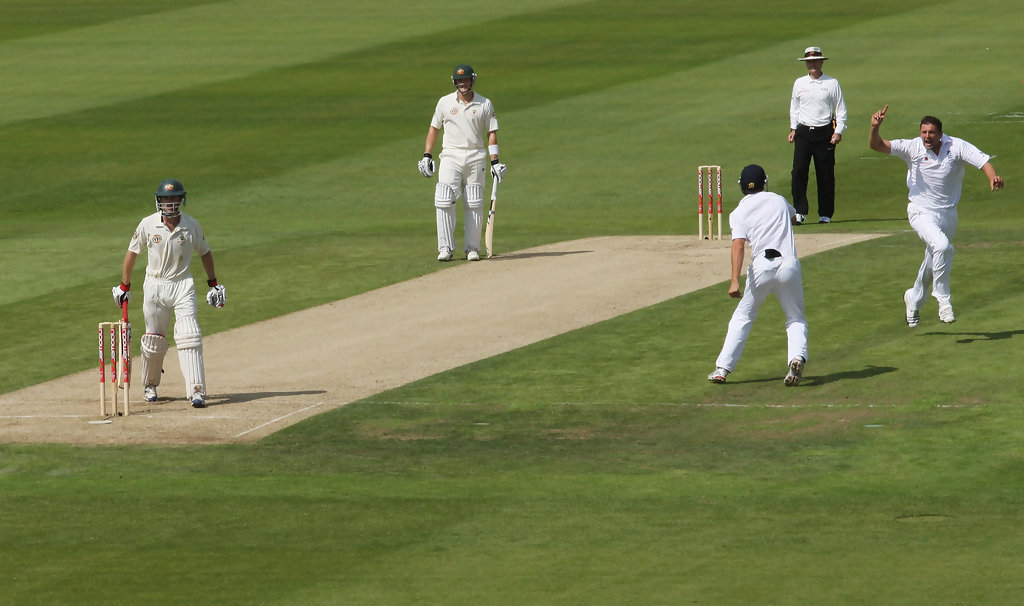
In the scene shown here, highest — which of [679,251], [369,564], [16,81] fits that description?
[16,81]

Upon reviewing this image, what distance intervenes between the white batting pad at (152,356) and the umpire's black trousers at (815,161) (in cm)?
1083

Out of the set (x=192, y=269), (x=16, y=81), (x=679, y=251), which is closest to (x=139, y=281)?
(x=192, y=269)

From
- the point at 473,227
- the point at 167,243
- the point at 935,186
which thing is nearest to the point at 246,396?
the point at 167,243

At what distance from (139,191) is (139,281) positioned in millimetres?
7434

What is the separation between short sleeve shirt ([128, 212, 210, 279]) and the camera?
45.7 feet

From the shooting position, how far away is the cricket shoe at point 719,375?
1402cm

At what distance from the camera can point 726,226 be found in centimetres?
2325

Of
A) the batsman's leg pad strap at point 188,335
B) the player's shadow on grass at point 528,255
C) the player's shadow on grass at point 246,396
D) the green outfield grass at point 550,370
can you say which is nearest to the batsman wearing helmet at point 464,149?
the player's shadow on grass at point 528,255

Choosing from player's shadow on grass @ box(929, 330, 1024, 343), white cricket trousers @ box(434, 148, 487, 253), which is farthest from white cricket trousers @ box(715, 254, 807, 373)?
white cricket trousers @ box(434, 148, 487, 253)

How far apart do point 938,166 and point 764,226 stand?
250 cm

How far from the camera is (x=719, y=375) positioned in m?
14.0

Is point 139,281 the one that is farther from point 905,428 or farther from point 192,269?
point 905,428

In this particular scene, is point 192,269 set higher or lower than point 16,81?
lower

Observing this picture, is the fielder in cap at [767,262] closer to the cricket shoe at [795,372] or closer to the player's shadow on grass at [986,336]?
the cricket shoe at [795,372]
